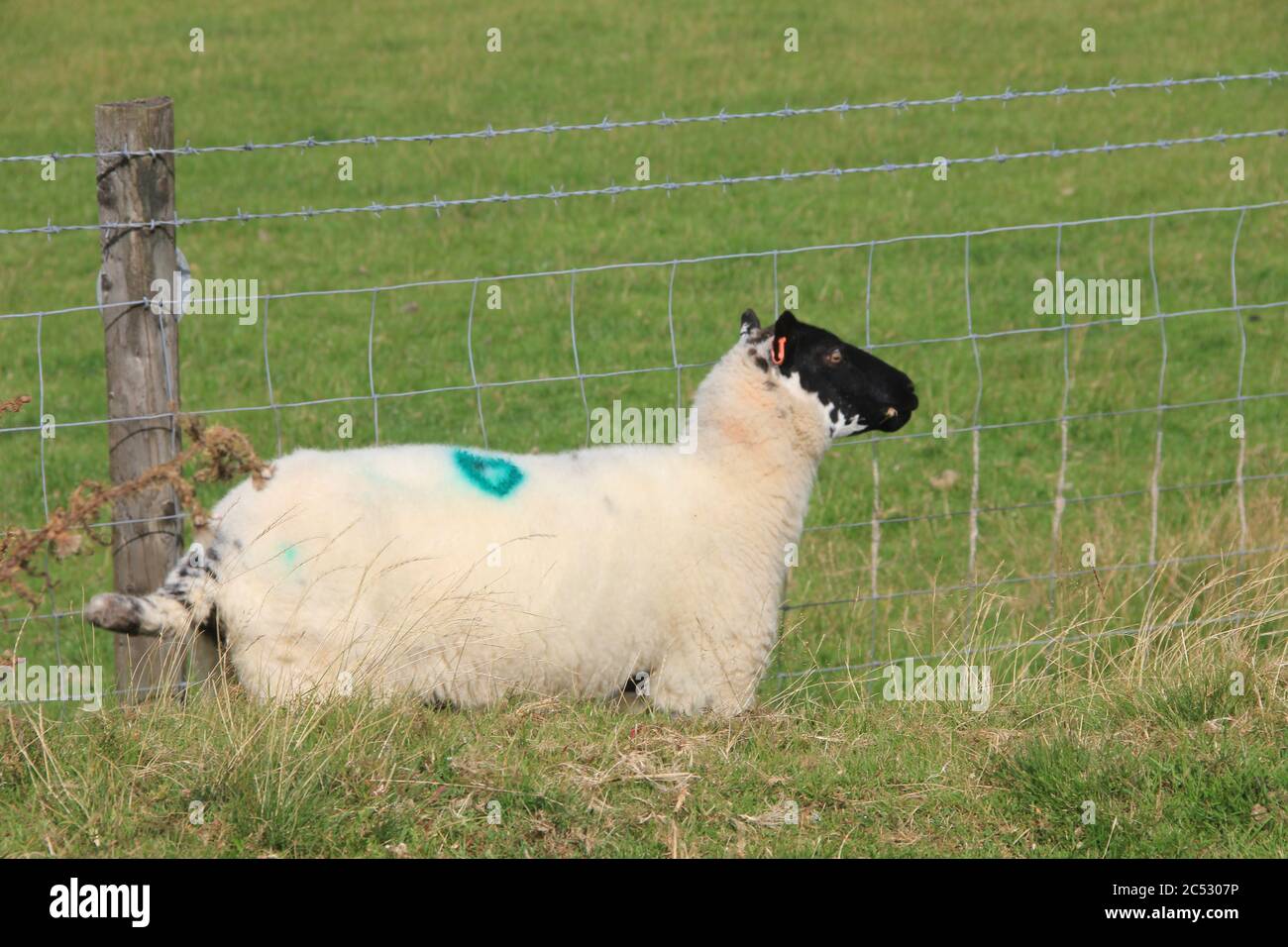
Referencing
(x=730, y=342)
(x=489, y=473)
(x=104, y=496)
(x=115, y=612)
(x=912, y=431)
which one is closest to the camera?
(x=104, y=496)

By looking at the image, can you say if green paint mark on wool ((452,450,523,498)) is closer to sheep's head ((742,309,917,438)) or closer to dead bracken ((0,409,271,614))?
dead bracken ((0,409,271,614))

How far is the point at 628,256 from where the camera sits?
1370 cm

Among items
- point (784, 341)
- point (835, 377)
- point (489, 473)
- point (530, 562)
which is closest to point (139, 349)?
point (489, 473)

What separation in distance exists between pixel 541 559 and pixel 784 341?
1233 mm

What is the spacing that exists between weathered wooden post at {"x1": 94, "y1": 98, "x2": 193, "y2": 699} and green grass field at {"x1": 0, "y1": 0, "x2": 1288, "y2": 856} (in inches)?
17.3

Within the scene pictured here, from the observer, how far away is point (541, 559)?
202 inches

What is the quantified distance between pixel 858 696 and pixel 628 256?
28.4 ft

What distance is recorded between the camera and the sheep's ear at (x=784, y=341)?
556 centimetres

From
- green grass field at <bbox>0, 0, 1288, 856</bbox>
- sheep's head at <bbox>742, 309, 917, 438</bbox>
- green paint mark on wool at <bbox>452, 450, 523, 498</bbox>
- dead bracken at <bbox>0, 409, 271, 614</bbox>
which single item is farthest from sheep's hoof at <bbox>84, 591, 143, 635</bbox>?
sheep's head at <bbox>742, 309, 917, 438</bbox>

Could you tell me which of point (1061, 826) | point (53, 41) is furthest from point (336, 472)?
point (53, 41)

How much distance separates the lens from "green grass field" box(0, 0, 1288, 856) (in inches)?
162

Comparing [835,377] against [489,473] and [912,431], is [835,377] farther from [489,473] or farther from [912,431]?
[912,431]

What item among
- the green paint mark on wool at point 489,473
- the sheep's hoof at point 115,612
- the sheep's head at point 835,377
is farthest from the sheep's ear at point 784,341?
the sheep's hoof at point 115,612

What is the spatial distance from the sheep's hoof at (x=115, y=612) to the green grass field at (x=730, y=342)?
32 centimetres
